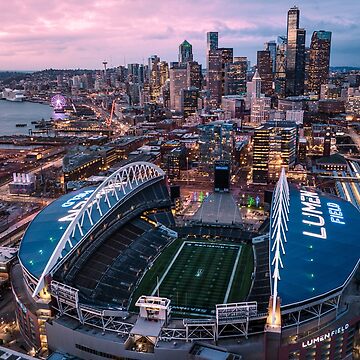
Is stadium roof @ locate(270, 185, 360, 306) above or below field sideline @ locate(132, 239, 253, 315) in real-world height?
above

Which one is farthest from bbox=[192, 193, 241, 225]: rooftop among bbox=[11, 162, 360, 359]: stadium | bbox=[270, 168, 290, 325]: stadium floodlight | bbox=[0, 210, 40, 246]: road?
bbox=[0, 210, 40, 246]: road

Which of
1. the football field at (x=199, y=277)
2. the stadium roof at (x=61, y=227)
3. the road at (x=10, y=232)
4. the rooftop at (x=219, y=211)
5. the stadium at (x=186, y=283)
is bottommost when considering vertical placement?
the road at (x=10, y=232)

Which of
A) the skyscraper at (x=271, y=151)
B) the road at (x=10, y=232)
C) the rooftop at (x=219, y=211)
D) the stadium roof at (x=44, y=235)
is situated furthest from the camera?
the skyscraper at (x=271, y=151)

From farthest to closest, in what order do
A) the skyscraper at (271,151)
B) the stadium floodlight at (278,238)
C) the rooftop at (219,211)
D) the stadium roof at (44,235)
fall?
the skyscraper at (271,151)
the rooftop at (219,211)
the stadium roof at (44,235)
the stadium floodlight at (278,238)

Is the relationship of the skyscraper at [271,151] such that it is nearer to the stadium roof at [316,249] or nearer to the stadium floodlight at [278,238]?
the stadium roof at [316,249]

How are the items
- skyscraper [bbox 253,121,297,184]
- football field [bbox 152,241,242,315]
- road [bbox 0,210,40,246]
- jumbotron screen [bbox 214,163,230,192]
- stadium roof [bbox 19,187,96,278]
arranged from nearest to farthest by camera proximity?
1. stadium roof [bbox 19,187,96,278]
2. football field [bbox 152,241,242,315]
3. road [bbox 0,210,40,246]
4. jumbotron screen [bbox 214,163,230,192]
5. skyscraper [bbox 253,121,297,184]

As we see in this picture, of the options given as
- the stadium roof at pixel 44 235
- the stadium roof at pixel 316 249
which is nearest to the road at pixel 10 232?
the stadium roof at pixel 44 235

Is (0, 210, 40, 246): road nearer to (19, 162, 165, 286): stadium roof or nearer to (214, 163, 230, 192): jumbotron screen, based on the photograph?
(19, 162, 165, 286): stadium roof

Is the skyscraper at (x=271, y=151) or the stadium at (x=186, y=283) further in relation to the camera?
the skyscraper at (x=271, y=151)
